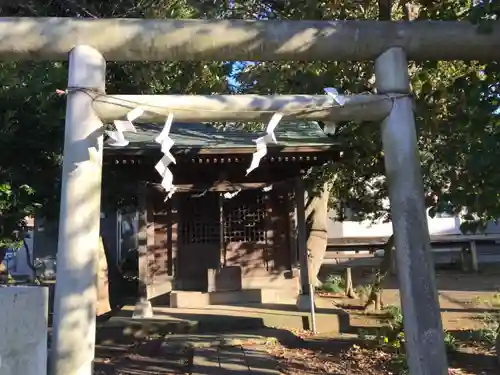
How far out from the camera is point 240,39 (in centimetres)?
393

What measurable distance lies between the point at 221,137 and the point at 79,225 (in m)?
7.01

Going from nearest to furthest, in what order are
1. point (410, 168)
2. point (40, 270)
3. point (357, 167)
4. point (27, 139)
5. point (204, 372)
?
1. point (410, 168)
2. point (204, 372)
3. point (27, 139)
4. point (357, 167)
5. point (40, 270)

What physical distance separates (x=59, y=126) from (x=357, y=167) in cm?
592

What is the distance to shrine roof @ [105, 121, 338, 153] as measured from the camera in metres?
9.30

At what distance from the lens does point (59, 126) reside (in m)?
8.75

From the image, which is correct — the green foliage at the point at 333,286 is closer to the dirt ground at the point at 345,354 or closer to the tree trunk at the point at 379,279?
the tree trunk at the point at 379,279

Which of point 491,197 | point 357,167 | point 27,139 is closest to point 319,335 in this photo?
point 357,167

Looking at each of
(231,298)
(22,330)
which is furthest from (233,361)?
(231,298)

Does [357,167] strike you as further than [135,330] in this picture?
Yes

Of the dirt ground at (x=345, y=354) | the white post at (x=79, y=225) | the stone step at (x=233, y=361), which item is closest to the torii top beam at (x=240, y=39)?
the white post at (x=79, y=225)

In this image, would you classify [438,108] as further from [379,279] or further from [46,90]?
[46,90]

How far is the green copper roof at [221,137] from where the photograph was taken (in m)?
9.38

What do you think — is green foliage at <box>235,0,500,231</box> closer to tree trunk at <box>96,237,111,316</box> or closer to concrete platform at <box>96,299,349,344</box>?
concrete platform at <box>96,299,349,344</box>

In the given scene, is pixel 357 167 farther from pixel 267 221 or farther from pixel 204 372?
pixel 204 372
